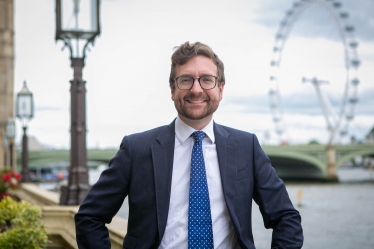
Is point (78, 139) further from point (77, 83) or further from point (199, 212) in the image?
point (199, 212)

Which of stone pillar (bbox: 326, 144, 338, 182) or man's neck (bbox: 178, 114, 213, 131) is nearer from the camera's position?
man's neck (bbox: 178, 114, 213, 131)

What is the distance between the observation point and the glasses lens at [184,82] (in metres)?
2.60

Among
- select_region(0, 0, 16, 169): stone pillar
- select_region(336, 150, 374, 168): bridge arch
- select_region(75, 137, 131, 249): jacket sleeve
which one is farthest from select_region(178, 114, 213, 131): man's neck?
select_region(336, 150, 374, 168): bridge arch

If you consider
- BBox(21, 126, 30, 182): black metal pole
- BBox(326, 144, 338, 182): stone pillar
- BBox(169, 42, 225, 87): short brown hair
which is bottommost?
BBox(326, 144, 338, 182): stone pillar

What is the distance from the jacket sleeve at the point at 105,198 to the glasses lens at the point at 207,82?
0.43 m

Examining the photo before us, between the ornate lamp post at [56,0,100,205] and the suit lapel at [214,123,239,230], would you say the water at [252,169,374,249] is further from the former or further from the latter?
the suit lapel at [214,123,239,230]

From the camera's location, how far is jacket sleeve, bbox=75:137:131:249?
2611mm

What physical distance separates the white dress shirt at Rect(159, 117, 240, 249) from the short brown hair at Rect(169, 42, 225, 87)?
0.75 ft

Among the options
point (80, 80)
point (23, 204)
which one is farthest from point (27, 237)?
point (80, 80)

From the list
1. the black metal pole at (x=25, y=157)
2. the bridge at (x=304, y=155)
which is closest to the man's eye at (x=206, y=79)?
the black metal pole at (x=25, y=157)

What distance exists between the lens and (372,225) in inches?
1182

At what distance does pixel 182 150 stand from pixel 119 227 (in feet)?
9.44

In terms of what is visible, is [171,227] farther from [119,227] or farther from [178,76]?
[119,227]

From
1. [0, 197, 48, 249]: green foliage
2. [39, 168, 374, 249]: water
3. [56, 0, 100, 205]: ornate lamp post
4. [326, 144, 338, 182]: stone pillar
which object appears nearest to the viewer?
[0, 197, 48, 249]: green foliage
